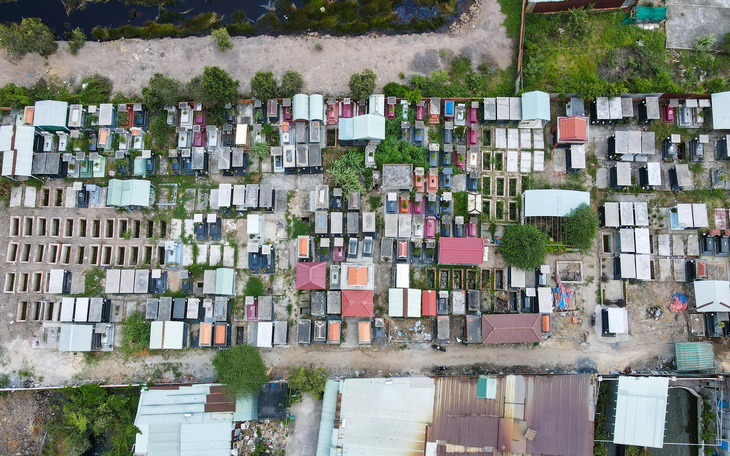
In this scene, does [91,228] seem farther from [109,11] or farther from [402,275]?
[402,275]

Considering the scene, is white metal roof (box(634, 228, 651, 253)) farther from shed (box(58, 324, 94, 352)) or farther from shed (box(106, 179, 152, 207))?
shed (box(58, 324, 94, 352))

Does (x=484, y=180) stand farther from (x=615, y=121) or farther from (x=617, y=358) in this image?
(x=617, y=358)

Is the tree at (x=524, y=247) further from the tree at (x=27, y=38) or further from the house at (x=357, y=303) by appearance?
the tree at (x=27, y=38)

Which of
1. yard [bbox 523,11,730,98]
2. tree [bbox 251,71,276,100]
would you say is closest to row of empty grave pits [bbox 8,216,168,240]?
tree [bbox 251,71,276,100]

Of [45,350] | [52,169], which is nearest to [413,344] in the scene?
[45,350]

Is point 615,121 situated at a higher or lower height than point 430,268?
higher

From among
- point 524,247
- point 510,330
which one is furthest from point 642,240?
point 510,330

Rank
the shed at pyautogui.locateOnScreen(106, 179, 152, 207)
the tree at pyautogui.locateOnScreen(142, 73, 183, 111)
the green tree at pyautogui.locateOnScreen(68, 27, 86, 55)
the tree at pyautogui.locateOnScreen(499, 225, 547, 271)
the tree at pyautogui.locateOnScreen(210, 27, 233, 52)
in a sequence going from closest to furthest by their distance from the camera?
the tree at pyautogui.locateOnScreen(499, 225, 547, 271), the shed at pyautogui.locateOnScreen(106, 179, 152, 207), the tree at pyautogui.locateOnScreen(142, 73, 183, 111), the tree at pyautogui.locateOnScreen(210, 27, 233, 52), the green tree at pyautogui.locateOnScreen(68, 27, 86, 55)
